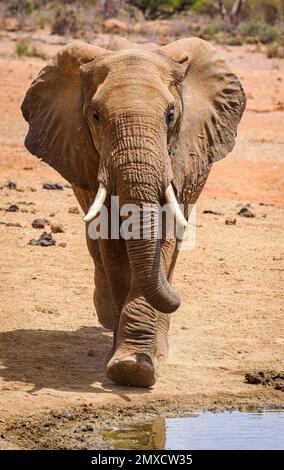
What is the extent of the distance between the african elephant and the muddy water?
483mm

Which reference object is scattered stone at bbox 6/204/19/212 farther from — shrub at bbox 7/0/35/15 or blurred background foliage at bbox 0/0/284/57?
shrub at bbox 7/0/35/15

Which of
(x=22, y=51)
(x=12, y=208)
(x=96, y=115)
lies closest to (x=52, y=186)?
(x=12, y=208)

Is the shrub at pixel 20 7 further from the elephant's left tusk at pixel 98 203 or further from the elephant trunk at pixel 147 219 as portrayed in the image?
the elephant trunk at pixel 147 219

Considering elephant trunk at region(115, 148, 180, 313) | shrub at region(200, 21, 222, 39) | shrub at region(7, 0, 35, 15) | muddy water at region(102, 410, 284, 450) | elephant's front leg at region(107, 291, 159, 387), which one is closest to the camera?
muddy water at region(102, 410, 284, 450)

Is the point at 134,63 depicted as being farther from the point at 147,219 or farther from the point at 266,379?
the point at 266,379

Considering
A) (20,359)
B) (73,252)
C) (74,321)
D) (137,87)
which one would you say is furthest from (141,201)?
(73,252)

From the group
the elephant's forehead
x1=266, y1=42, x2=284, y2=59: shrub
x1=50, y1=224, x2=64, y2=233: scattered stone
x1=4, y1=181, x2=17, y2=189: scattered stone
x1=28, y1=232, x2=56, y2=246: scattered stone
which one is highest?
the elephant's forehead

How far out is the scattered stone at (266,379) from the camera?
729cm

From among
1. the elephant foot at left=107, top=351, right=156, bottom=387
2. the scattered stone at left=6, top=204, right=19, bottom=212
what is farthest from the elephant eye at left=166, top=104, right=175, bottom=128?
the scattered stone at left=6, top=204, right=19, bottom=212

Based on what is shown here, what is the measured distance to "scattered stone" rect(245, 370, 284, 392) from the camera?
7293 mm

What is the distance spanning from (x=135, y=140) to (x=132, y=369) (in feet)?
4.21

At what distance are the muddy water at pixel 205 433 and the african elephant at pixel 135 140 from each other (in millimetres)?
483

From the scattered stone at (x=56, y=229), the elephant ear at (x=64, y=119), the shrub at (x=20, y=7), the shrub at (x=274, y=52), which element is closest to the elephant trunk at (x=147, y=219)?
the elephant ear at (x=64, y=119)

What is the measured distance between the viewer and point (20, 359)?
766 cm
